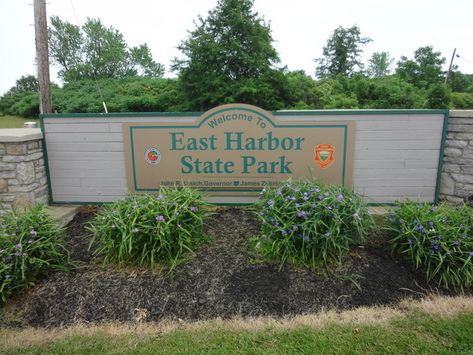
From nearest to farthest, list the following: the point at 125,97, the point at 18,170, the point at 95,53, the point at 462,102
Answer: the point at 18,170
the point at 125,97
the point at 462,102
the point at 95,53

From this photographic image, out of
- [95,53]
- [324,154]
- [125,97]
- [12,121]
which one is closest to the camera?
[324,154]

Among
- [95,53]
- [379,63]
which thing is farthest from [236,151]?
[379,63]

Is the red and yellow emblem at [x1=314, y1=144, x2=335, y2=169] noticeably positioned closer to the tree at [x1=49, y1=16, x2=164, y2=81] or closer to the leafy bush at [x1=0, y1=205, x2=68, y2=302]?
the leafy bush at [x1=0, y1=205, x2=68, y2=302]

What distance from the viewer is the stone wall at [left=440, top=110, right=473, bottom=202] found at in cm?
407

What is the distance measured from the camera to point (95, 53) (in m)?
27.5

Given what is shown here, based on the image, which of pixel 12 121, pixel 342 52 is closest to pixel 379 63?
pixel 342 52

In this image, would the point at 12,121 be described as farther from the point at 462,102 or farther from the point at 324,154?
the point at 462,102

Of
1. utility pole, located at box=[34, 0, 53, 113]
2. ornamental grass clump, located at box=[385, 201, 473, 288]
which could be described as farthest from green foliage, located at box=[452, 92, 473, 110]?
utility pole, located at box=[34, 0, 53, 113]

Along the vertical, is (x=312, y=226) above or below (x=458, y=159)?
below

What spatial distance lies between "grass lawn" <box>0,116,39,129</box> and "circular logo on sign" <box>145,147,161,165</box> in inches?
575

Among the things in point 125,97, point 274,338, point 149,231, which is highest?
point 125,97

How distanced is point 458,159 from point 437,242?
1.75 metres

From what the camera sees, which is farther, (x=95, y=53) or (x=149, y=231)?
(x=95, y=53)

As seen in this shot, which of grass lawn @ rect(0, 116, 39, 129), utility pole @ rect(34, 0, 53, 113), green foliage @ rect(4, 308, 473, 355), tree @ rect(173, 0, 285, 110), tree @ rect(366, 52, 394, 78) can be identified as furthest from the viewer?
tree @ rect(366, 52, 394, 78)
